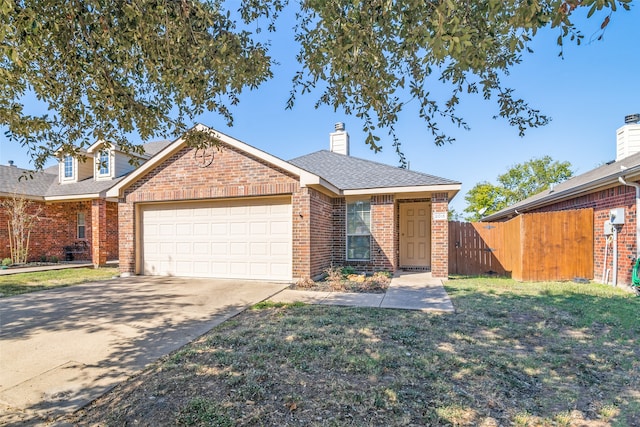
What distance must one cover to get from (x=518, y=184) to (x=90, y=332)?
139 ft

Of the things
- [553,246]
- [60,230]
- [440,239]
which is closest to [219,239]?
[440,239]

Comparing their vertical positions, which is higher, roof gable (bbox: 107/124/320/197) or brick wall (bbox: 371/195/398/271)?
roof gable (bbox: 107/124/320/197)

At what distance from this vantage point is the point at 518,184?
122ft

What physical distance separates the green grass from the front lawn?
6.38m

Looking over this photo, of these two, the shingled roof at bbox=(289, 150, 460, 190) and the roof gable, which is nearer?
the roof gable

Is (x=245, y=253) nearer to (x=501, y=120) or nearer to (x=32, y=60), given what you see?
(x=32, y=60)

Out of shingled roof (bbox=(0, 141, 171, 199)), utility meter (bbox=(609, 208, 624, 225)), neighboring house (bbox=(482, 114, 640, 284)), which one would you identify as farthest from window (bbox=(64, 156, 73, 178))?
utility meter (bbox=(609, 208, 624, 225))

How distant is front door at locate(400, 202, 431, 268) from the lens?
11.7m

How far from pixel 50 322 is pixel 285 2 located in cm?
605

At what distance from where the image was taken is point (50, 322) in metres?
5.08

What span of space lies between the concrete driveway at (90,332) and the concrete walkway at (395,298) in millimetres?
796

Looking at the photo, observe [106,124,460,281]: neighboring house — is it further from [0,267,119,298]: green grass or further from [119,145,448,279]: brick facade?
[0,267,119,298]: green grass

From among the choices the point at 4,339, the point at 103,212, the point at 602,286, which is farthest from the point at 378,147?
the point at 103,212

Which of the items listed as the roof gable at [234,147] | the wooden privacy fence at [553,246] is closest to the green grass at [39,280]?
the roof gable at [234,147]
